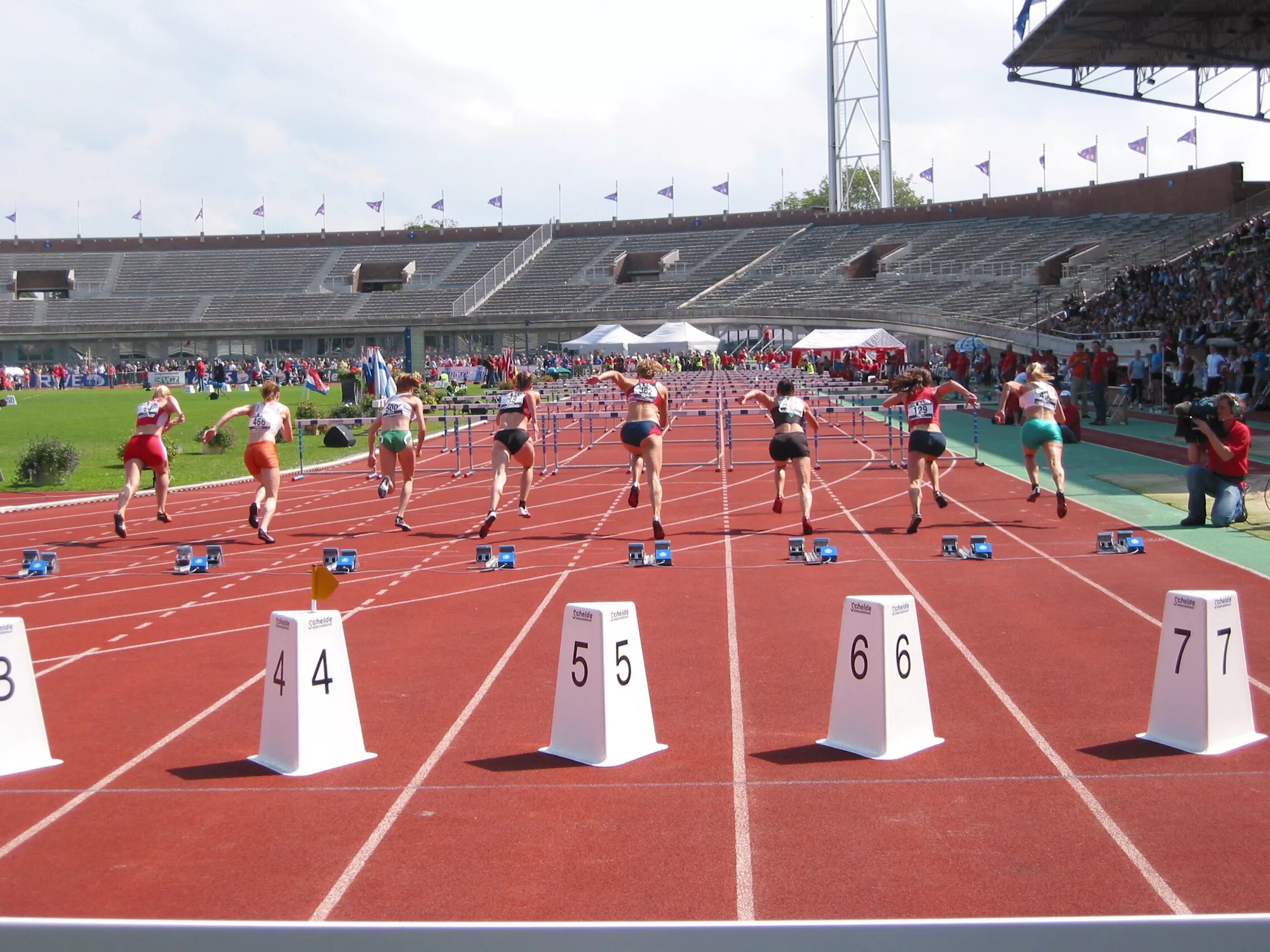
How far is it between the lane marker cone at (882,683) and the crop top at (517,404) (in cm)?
820

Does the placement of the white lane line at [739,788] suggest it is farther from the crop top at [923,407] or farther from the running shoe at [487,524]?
the crop top at [923,407]

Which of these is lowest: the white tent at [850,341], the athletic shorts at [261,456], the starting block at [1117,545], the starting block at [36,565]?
the starting block at [1117,545]

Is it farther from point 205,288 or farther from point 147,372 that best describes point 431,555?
point 205,288

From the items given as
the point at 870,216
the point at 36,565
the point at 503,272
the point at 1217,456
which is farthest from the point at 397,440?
the point at 503,272

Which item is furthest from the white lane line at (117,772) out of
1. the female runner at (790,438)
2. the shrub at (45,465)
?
the shrub at (45,465)

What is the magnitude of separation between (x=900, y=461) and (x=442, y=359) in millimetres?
49873

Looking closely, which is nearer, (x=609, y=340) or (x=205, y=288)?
(x=609, y=340)

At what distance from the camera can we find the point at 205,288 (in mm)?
85750

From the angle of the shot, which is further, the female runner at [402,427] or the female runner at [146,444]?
the female runner at [402,427]

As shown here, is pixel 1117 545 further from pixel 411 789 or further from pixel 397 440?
pixel 411 789

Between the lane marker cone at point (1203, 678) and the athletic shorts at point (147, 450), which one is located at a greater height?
the athletic shorts at point (147, 450)

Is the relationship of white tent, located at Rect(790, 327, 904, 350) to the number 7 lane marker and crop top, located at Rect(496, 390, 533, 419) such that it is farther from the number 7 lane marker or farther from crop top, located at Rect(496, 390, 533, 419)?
the number 7 lane marker

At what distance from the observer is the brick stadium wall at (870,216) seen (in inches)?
1969

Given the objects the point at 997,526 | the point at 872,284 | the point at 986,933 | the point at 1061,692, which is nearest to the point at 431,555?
the point at 997,526
